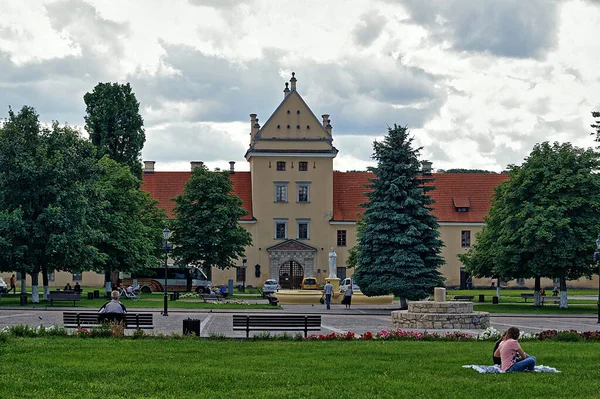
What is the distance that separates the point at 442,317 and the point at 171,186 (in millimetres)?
54375

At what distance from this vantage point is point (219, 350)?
1947 centimetres

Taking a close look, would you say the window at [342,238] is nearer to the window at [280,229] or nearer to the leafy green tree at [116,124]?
the window at [280,229]

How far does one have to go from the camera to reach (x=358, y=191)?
80062 mm

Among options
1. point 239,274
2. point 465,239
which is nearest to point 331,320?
point 239,274

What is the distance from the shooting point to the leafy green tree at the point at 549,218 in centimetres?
4531

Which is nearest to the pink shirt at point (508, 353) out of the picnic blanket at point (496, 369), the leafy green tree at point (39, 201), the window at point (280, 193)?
the picnic blanket at point (496, 369)

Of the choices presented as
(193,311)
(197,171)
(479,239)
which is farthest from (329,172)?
(193,311)

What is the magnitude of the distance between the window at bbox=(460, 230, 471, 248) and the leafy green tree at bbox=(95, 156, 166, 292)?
31624 mm

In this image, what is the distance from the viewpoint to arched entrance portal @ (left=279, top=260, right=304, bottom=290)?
7569 cm

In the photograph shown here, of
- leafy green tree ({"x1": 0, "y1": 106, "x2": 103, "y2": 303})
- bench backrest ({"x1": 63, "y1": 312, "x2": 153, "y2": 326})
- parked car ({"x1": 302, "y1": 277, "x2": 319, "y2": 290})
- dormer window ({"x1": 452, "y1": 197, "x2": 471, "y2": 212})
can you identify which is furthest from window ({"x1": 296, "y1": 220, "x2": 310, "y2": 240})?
bench backrest ({"x1": 63, "y1": 312, "x2": 153, "y2": 326})

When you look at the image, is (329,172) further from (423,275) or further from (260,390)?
(260,390)

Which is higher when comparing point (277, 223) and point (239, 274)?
point (277, 223)

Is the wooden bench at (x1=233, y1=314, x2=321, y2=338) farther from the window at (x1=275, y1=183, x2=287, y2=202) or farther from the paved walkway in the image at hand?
the window at (x1=275, y1=183, x2=287, y2=202)

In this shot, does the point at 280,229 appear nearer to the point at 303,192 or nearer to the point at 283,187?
the point at 283,187
